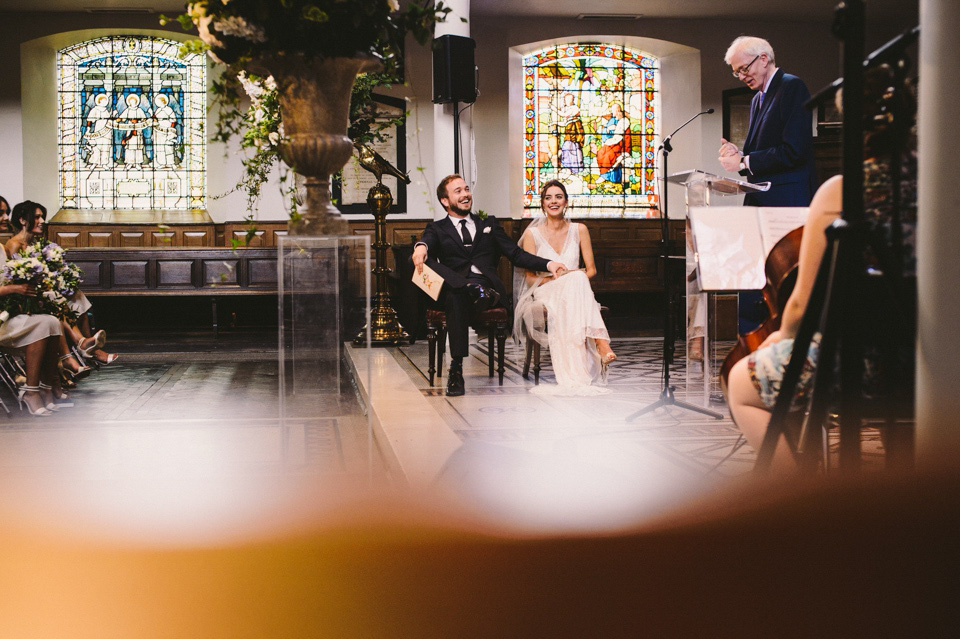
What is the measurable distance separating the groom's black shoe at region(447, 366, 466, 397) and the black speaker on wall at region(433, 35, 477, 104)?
2.79 m

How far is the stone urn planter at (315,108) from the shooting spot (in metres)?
2.34

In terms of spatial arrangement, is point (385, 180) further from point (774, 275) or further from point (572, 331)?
point (774, 275)

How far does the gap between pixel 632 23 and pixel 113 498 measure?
1166 cm

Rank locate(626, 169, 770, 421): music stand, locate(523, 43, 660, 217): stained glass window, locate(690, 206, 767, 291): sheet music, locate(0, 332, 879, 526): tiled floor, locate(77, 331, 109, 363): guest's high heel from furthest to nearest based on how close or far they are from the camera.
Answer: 1. locate(523, 43, 660, 217): stained glass window
2. locate(77, 331, 109, 363): guest's high heel
3. locate(626, 169, 770, 421): music stand
4. locate(690, 206, 767, 291): sheet music
5. locate(0, 332, 879, 526): tiled floor

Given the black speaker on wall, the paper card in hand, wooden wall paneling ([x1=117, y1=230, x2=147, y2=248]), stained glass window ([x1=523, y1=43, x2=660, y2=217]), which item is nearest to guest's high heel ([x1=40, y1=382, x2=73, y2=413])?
the paper card in hand

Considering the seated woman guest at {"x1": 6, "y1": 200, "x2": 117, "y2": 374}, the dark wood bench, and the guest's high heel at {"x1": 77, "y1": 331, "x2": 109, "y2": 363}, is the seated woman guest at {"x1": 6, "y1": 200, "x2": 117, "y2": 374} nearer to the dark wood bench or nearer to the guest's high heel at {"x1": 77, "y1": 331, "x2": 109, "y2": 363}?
the guest's high heel at {"x1": 77, "y1": 331, "x2": 109, "y2": 363}

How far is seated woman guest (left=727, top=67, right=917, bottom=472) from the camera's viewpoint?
1.39 meters

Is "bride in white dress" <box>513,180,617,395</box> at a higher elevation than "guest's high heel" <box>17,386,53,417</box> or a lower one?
higher

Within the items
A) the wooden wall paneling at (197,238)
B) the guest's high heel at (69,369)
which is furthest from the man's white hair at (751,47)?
the wooden wall paneling at (197,238)

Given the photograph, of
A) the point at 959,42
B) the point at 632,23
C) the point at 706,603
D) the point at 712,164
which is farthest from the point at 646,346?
the point at 706,603

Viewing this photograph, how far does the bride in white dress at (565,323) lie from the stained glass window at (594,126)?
6.34 meters

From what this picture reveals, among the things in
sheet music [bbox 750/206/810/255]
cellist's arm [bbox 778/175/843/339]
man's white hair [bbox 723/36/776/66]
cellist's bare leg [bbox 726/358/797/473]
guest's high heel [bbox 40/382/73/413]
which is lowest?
guest's high heel [bbox 40/382/73/413]

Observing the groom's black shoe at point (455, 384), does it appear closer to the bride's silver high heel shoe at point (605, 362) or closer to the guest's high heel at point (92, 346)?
the bride's silver high heel shoe at point (605, 362)

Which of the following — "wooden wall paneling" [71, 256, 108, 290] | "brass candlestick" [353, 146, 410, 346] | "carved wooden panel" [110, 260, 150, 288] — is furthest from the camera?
"carved wooden panel" [110, 260, 150, 288]
